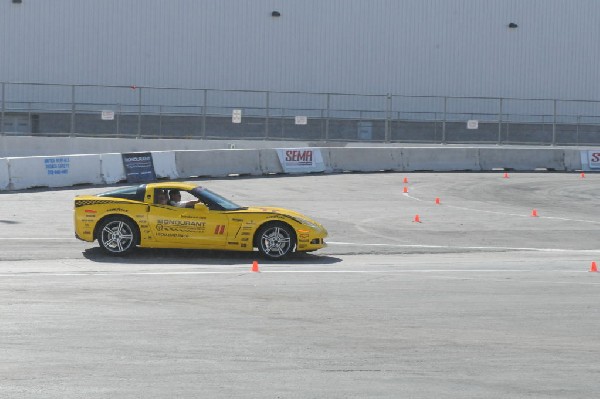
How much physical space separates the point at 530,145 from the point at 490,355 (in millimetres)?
34181

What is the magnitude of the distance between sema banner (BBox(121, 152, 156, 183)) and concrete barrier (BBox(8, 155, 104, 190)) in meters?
0.95

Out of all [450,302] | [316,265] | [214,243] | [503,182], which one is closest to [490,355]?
[450,302]

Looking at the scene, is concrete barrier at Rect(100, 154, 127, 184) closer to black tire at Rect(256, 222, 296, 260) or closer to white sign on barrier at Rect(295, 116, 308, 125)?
white sign on barrier at Rect(295, 116, 308, 125)

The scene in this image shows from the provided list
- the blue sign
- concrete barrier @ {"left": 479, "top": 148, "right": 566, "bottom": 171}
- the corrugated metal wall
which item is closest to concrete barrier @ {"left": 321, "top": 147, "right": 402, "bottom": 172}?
concrete barrier @ {"left": 479, "top": 148, "right": 566, "bottom": 171}

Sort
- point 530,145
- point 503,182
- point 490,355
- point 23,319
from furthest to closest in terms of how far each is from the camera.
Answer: point 530,145
point 503,182
point 23,319
point 490,355

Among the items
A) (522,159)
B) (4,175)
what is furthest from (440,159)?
(4,175)

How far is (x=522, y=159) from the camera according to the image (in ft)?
122

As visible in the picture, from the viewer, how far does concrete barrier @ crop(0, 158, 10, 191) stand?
26922 millimetres

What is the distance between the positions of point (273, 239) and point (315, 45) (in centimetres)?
3212

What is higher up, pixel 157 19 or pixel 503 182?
pixel 157 19

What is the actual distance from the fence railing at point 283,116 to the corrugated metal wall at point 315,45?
1.46m

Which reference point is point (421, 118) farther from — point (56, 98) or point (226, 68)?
point (56, 98)

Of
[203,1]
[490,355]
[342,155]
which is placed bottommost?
[490,355]

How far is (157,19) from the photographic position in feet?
153
